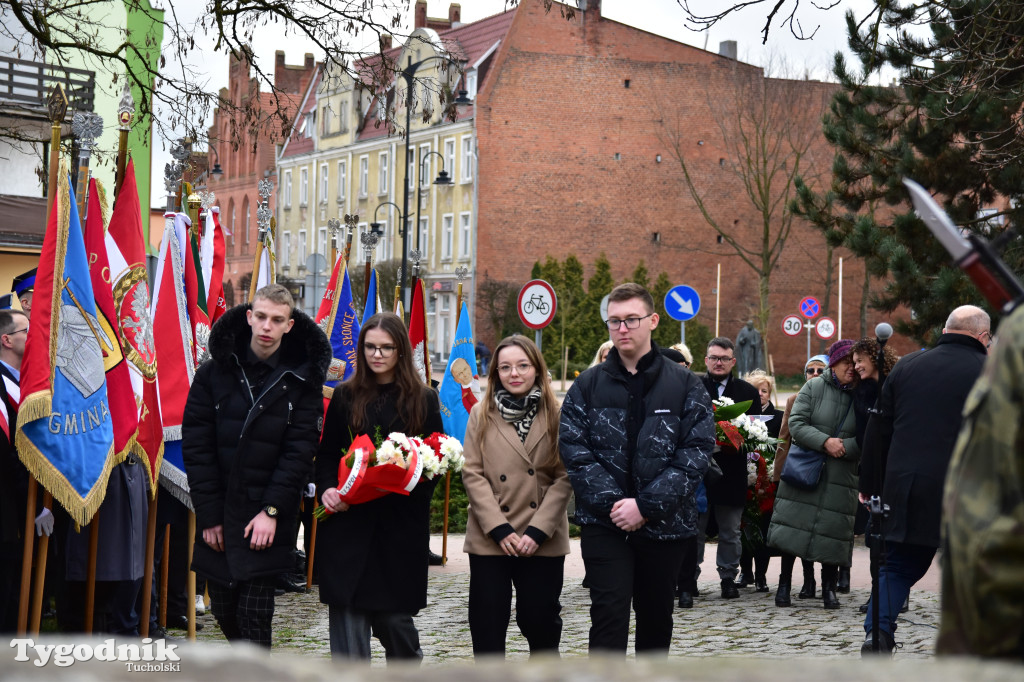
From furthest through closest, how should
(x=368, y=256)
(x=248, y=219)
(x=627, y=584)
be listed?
(x=248, y=219) → (x=368, y=256) → (x=627, y=584)

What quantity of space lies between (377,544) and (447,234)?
52.5 meters

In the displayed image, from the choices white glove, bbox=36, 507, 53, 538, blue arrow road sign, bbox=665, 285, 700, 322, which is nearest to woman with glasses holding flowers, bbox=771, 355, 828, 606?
white glove, bbox=36, 507, 53, 538

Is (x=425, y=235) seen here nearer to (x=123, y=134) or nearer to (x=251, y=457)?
(x=123, y=134)

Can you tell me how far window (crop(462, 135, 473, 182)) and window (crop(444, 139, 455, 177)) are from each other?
0.94 metres

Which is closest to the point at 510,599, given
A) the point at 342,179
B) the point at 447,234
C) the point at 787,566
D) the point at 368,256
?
the point at 787,566

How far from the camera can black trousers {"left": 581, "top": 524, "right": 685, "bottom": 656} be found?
5.93m

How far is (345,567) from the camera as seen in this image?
242 inches

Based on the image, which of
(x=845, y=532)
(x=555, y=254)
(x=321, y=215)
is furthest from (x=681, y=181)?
(x=845, y=532)

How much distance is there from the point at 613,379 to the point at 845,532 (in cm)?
453

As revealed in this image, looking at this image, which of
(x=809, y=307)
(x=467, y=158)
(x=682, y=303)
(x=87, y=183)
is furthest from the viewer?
(x=467, y=158)

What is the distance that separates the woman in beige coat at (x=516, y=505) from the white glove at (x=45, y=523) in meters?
2.49

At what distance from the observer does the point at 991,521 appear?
210cm

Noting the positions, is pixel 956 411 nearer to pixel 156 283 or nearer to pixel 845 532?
pixel 845 532

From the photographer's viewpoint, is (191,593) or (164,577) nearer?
(191,593)
